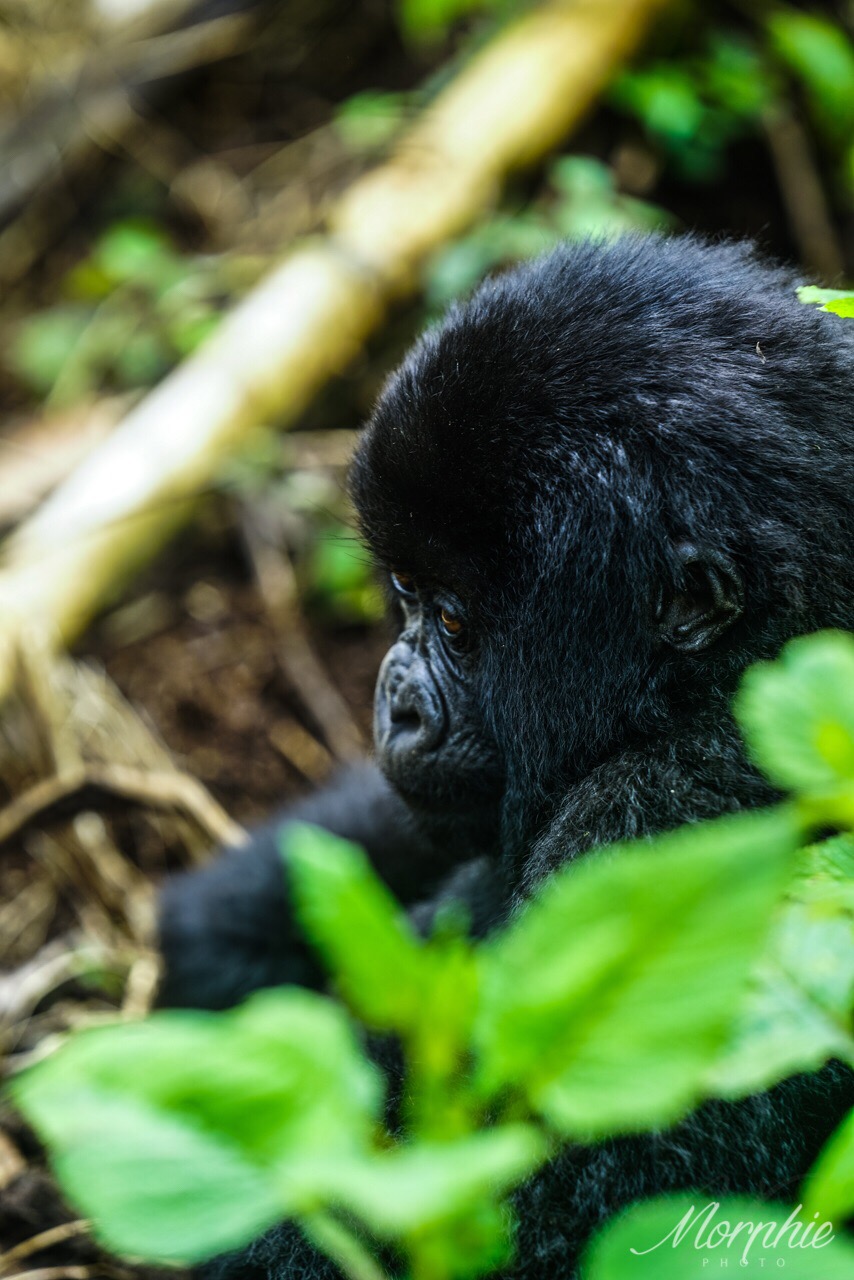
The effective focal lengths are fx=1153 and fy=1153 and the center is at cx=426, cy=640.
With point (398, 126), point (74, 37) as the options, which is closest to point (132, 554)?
point (398, 126)

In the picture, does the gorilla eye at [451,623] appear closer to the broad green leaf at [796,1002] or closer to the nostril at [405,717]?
the nostril at [405,717]

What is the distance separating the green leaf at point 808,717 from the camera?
864 millimetres

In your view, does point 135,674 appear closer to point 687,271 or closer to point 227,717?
point 227,717

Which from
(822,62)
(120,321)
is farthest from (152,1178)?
(822,62)

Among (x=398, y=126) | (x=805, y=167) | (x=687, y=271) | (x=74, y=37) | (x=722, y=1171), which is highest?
(x=74, y=37)

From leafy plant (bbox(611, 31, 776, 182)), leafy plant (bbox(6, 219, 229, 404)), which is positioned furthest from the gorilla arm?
leafy plant (bbox(611, 31, 776, 182))

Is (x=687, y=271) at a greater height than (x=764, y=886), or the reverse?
(x=687, y=271)

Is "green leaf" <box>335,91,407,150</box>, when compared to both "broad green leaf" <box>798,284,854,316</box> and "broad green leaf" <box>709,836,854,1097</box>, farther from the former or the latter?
"broad green leaf" <box>709,836,854,1097</box>

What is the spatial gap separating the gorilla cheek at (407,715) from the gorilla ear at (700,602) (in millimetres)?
551

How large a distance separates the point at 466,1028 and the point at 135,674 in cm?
369

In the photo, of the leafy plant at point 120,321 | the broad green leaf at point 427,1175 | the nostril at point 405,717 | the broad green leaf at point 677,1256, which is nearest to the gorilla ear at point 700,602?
the nostril at point 405,717

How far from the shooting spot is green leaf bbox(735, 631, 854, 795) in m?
0.86

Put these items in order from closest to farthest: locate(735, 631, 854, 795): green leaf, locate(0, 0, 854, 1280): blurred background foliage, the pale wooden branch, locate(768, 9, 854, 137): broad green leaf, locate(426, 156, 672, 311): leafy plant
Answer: locate(735, 631, 854, 795): green leaf → locate(0, 0, 854, 1280): blurred background foliage → the pale wooden branch → locate(426, 156, 672, 311): leafy plant → locate(768, 9, 854, 137): broad green leaf

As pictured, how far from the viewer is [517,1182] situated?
160cm
